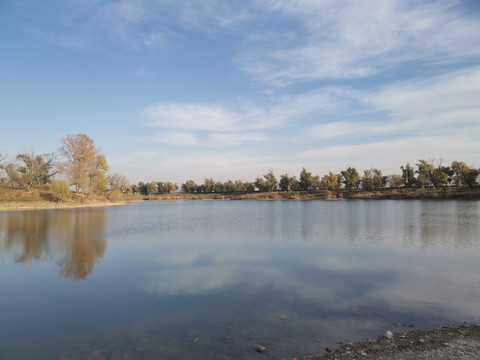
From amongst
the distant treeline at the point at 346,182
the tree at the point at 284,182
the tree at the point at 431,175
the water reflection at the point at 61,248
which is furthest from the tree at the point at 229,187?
the water reflection at the point at 61,248

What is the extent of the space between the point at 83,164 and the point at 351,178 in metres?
68.7

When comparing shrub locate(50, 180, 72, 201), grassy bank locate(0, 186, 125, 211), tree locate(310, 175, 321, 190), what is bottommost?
grassy bank locate(0, 186, 125, 211)

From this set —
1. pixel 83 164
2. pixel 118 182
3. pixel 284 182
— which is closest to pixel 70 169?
pixel 83 164

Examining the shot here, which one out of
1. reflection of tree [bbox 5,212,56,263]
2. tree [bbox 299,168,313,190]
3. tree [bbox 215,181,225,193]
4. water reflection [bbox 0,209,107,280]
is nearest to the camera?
water reflection [bbox 0,209,107,280]

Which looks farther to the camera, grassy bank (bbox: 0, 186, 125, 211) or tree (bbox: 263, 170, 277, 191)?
tree (bbox: 263, 170, 277, 191)

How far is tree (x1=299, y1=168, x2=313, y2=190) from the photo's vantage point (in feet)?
296

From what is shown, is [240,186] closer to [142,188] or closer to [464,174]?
[142,188]

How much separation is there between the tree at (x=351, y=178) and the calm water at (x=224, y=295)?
6849 cm

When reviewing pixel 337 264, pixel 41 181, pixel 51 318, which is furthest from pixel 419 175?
pixel 41 181

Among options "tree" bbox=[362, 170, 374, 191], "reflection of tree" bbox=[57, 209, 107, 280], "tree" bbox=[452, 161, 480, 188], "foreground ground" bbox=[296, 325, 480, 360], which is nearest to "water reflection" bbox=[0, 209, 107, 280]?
"reflection of tree" bbox=[57, 209, 107, 280]

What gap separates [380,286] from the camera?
29.2 feet

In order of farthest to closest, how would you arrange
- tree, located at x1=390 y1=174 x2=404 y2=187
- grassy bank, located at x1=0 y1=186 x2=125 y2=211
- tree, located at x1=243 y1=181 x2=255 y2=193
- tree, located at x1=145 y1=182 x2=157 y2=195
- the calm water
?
tree, located at x1=145 y1=182 x2=157 y2=195
tree, located at x1=243 y1=181 x2=255 y2=193
tree, located at x1=390 y1=174 x2=404 y2=187
grassy bank, located at x1=0 y1=186 x2=125 y2=211
the calm water

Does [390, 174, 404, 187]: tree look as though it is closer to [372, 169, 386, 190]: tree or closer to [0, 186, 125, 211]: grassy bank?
[372, 169, 386, 190]: tree

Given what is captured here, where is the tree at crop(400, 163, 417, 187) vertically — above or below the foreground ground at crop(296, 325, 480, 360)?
above
